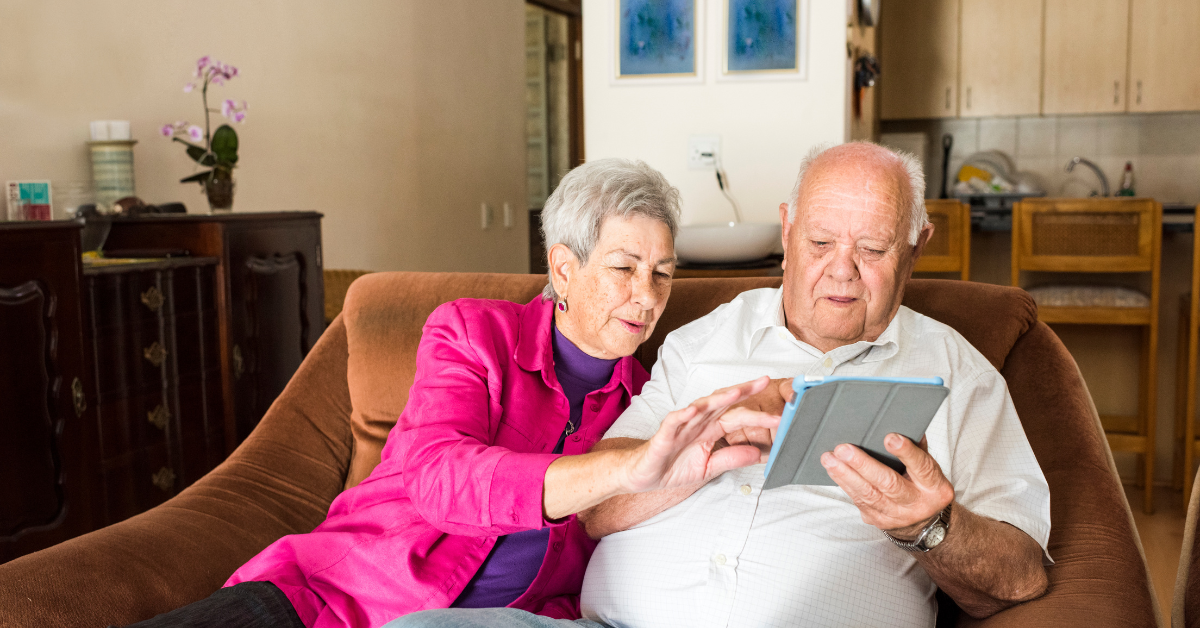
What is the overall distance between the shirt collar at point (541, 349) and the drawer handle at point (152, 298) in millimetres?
1476

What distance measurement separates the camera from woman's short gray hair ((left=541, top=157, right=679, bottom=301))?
1351mm

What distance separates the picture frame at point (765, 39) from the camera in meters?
3.13

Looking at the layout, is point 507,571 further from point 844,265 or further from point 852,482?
point 844,265

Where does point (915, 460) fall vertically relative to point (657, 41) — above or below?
below

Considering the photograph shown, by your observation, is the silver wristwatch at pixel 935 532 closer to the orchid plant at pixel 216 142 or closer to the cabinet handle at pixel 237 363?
the cabinet handle at pixel 237 363

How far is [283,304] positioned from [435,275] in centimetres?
147

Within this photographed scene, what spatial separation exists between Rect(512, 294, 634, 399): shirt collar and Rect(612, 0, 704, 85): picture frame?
198 centimetres

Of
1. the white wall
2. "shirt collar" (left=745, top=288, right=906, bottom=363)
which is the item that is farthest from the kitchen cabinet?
the white wall

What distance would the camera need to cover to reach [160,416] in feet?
8.39

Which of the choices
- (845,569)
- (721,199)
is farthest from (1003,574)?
(721,199)

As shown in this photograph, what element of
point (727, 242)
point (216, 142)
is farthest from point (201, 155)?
point (727, 242)

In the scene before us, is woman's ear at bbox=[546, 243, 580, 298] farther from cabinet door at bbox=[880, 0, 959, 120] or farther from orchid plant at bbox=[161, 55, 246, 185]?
cabinet door at bbox=[880, 0, 959, 120]

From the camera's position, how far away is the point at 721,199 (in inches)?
129

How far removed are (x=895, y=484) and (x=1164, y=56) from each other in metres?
4.51
